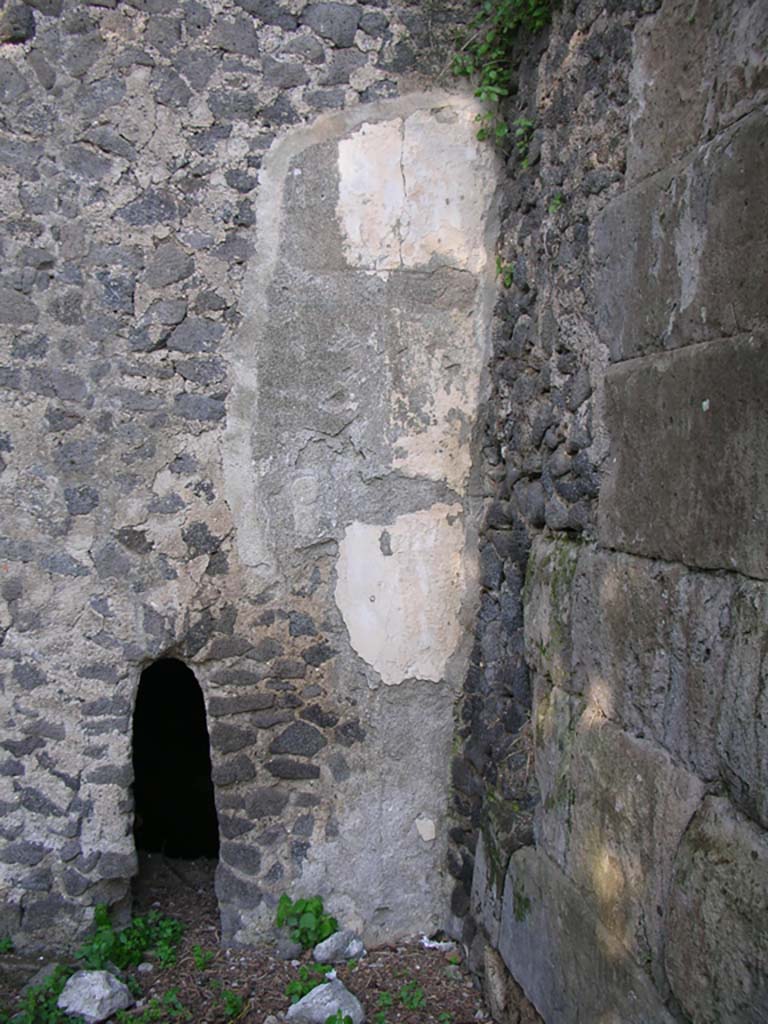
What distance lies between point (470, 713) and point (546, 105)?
2.06m

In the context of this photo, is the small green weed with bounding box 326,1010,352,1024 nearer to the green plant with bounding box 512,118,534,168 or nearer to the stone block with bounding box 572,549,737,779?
the stone block with bounding box 572,549,737,779

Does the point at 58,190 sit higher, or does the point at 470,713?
the point at 58,190

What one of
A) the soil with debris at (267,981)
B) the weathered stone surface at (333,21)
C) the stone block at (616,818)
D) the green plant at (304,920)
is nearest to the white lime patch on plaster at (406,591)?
the stone block at (616,818)

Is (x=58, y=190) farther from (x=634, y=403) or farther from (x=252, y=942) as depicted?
(x=252, y=942)

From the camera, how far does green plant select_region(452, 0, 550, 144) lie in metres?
3.18

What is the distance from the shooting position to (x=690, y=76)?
2.09 meters

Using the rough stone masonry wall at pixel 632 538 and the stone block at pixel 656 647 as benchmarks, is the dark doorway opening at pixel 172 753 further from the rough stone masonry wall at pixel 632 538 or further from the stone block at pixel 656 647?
the stone block at pixel 656 647

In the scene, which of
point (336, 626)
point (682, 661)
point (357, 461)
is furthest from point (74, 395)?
point (682, 661)

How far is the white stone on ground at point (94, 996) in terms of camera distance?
3.06 metres

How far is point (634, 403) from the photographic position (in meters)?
2.30

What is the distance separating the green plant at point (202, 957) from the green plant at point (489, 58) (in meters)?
3.09

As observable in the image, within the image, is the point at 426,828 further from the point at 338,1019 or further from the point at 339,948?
the point at 338,1019

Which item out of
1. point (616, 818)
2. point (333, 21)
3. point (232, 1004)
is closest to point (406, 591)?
point (616, 818)

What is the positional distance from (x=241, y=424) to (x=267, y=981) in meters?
1.96
